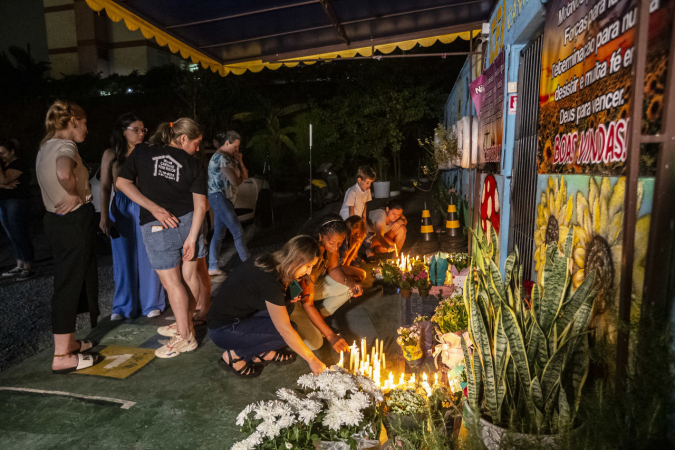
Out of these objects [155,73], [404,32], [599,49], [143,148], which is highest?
[155,73]

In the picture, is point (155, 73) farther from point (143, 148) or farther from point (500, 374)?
point (500, 374)

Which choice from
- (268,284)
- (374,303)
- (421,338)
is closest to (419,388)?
(421,338)

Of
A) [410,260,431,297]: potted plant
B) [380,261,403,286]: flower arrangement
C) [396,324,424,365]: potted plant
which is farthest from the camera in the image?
[380,261,403,286]: flower arrangement

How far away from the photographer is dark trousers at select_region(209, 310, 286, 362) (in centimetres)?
367

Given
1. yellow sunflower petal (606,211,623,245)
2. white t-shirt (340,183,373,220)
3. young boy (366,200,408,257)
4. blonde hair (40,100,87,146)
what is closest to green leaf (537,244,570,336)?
yellow sunflower petal (606,211,623,245)

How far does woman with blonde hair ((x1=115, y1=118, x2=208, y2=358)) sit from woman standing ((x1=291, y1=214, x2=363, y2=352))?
Result: 1.12 m

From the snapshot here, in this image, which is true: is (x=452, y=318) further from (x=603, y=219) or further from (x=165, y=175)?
(x=165, y=175)

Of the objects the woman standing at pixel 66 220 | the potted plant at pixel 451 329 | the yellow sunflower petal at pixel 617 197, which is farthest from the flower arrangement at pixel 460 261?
the woman standing at pixel 66 220

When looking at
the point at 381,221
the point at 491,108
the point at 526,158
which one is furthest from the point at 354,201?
the point at 526,158

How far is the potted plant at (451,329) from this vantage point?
3.05m

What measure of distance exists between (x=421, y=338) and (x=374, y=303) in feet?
5.74

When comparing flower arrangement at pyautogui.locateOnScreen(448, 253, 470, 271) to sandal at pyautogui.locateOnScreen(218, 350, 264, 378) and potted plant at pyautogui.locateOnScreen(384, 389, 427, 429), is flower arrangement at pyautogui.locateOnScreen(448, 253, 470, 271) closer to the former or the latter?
sandal at pyautogui.locateOnScreen(218, 350, 264, 378)

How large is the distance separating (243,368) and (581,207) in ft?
9.15

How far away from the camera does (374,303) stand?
5.41 meters
